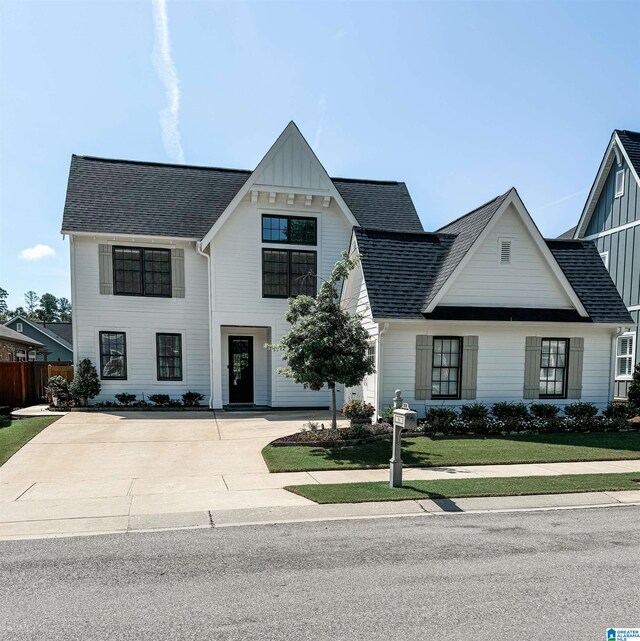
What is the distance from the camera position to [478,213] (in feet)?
48.3

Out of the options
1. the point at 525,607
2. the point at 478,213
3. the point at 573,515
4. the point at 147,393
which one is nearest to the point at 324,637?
the point at 525,607

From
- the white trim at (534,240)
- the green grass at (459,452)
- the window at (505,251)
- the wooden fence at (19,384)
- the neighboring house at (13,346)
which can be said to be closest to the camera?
the green grass at (459,452)

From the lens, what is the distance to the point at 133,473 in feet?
28.1

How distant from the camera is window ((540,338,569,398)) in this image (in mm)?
13961

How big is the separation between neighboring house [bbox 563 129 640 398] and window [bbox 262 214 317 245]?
42.5ft

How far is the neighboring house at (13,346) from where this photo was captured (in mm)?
23406

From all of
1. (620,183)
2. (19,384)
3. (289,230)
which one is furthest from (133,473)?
(620,183)

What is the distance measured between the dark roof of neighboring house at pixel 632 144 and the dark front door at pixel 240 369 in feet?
56.1

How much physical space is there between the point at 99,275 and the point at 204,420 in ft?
22.6

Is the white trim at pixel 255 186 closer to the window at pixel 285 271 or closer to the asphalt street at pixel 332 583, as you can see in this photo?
the window at pixel 285 271

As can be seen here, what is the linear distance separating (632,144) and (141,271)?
20700mm

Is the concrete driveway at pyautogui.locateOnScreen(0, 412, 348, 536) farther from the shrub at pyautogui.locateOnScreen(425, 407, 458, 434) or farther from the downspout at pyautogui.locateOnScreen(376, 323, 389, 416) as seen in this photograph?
the shrub at pyautogui.locateOnScreen(425, 407, 458, 434)

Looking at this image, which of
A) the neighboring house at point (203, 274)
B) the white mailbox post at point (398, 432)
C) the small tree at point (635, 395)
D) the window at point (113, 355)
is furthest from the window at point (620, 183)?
the window at point (113, 355)

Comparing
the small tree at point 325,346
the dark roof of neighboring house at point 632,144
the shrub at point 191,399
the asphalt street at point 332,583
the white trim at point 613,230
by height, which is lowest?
the shrub at point 191,399
